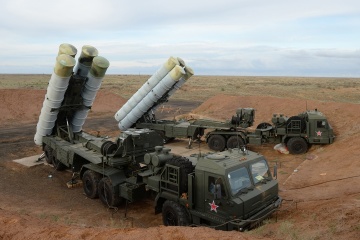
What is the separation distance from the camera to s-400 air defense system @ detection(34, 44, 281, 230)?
6719 mm

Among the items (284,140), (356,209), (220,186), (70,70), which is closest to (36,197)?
(70,70)

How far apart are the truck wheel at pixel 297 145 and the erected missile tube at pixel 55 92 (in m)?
9.23

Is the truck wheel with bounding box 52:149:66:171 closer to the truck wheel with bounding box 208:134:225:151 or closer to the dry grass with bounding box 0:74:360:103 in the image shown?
the truck wheel with bounding box 208:134:225:151

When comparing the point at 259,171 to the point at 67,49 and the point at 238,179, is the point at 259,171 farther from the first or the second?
the point at 67,49

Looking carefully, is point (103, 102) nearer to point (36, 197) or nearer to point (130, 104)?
point (130, 104)

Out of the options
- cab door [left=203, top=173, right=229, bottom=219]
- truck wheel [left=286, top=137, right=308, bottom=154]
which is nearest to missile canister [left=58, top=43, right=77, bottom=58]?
cab door [left=203, top=173, right=229, bottom=219]

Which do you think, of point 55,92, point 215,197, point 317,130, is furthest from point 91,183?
point 317,130

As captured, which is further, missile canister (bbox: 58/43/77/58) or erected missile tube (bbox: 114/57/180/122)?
erected missile tube (bbox: 114/57/180/122)

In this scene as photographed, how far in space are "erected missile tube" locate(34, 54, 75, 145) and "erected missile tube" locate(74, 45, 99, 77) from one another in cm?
79

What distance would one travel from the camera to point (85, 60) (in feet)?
38.1

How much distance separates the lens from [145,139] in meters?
9.77

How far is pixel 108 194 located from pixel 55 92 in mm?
4304

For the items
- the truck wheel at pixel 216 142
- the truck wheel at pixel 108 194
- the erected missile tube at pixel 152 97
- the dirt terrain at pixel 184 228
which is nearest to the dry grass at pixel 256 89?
the dirt terrain at pixel 184 228

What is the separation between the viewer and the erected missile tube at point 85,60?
37.6 feet
